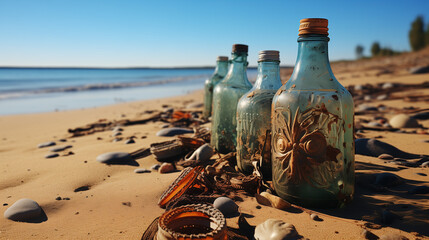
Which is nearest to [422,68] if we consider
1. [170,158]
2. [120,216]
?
[170,158]

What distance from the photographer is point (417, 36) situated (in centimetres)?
3538

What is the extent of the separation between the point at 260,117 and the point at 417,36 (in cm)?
4260

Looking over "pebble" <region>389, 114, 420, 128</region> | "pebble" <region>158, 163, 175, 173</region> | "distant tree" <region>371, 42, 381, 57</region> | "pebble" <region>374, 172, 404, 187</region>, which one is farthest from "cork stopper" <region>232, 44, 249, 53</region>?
"distant tree" <region>371, 42, 381, 57</region>

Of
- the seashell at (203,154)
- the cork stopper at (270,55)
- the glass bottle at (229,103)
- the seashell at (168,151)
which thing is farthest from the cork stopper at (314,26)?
the seashell at (168,151)

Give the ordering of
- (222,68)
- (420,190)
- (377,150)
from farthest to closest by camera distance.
Result: (222,68) < (377,150) < (420,190)

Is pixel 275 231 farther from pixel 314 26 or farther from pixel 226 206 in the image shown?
pixel 314 26

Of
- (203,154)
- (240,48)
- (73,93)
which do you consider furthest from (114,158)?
(73,93)

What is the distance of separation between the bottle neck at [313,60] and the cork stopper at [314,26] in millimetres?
49

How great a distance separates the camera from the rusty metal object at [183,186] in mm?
1791

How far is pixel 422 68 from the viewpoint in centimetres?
1175

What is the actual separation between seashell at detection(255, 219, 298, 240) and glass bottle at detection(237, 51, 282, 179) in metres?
0.68

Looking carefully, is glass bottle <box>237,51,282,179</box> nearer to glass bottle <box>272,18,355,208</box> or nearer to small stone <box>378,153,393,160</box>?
glass bottle <box>272,18,355,208</box>

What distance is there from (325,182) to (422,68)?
13.1 metres

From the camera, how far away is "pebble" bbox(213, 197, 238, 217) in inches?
63.9
